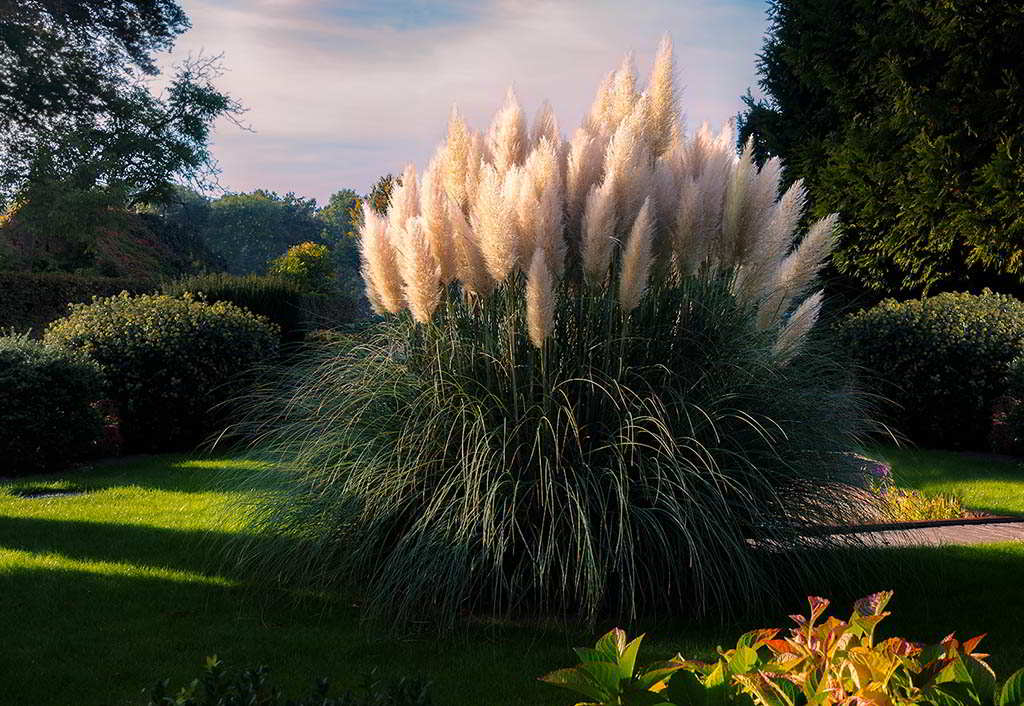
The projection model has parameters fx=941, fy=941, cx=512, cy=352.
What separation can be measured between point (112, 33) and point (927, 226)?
68.0ft

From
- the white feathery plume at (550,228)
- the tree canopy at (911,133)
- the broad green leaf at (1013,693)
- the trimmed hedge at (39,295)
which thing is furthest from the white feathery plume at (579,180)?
the trimmed hedge at (39,295)

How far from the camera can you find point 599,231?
4215 millimetres

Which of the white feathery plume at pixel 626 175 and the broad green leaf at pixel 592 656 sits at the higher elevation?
the white feathery plume at pixel 626 175

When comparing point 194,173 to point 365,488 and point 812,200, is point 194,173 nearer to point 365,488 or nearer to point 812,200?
point 812,200

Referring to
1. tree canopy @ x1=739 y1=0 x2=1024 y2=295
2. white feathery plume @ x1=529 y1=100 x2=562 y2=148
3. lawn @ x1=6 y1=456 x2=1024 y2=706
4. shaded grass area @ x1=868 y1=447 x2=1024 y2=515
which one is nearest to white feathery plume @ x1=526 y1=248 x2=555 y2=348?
lawn @ x1=6 y1=456 x2=1024 y2=706

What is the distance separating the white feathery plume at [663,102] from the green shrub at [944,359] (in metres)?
5.93

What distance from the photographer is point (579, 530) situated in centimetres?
382

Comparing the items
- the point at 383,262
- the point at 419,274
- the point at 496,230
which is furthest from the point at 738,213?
the point at 383,262

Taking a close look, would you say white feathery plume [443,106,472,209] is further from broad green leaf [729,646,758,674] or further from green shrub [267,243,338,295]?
green shrub [267,243,338,295]

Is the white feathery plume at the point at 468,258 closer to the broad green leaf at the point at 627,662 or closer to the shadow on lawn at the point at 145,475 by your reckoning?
the broad green leaf at the point at 627,662

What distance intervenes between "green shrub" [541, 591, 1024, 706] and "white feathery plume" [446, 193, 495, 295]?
2526 millimetres

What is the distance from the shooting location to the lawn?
11.8ft

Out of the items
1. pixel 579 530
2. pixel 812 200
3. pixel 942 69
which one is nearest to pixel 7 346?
pixel 579 530

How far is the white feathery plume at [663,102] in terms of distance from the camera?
520 cm
